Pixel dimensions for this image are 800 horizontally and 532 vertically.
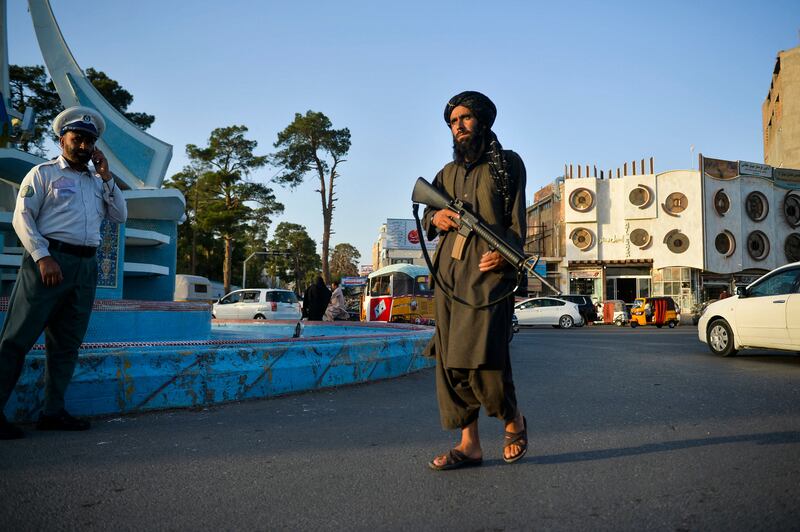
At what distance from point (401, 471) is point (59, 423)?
235 centimetres

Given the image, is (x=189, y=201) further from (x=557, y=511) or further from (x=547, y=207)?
(x=557, y=511)

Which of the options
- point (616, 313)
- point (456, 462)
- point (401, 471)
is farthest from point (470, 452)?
point (616, 313)

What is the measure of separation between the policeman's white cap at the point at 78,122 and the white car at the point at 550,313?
25.0 m

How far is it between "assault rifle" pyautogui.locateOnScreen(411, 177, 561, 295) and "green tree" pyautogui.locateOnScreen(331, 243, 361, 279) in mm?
98752

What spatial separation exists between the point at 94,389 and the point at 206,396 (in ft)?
2.81

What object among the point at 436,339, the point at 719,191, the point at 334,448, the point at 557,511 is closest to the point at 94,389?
the point at 334,448

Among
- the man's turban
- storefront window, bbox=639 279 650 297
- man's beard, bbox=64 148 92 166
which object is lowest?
man's beard, bbox=64 148 92 166

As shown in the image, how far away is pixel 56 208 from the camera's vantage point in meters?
3.79

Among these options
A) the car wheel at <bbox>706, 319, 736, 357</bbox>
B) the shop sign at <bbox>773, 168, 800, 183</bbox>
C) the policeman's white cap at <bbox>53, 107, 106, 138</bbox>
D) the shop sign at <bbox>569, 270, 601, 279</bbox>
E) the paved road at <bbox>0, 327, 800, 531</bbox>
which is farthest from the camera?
the shop sign at <bbox>773, 168, 800, 183</bbox>

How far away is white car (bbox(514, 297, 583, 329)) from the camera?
27.7m

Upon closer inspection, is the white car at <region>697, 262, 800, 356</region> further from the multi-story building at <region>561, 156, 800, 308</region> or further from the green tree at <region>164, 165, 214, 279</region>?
the green tree at <region>164, 165, 214, 279</region>

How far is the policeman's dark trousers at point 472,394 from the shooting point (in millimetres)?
2908

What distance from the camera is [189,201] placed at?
49281 millimetres

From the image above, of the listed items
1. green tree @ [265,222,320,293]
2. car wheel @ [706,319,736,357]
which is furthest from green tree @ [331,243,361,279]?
Result: car wheel @ [706,319,736,357]
